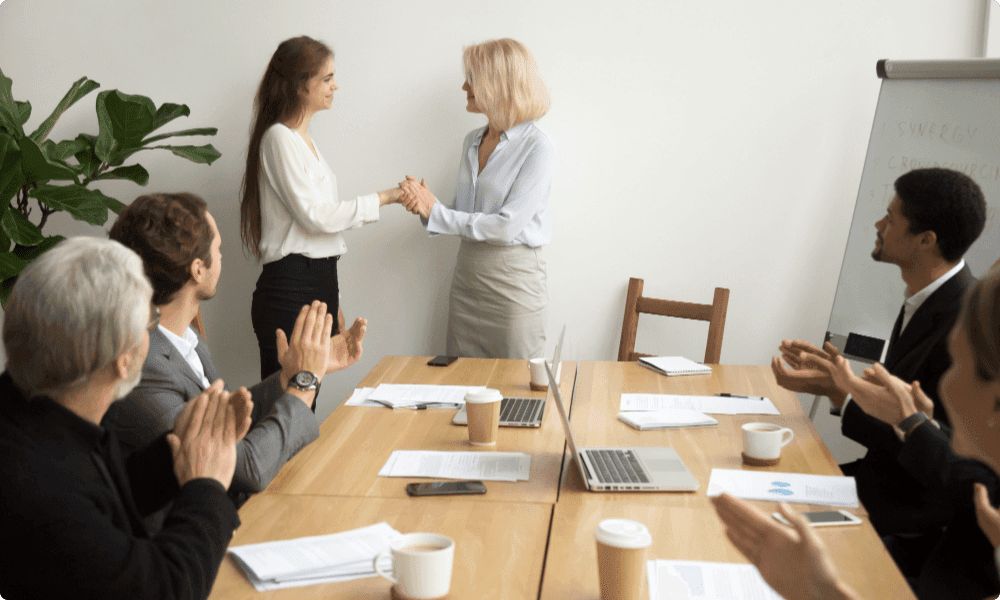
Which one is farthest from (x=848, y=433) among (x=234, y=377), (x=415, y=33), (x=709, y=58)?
(x=234, y=377)

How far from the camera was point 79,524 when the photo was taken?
1.02 meters

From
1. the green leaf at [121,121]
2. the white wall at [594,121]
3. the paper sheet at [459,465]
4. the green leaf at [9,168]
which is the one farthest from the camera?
the white wall at [594,121]

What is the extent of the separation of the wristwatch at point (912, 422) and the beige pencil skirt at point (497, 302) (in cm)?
176

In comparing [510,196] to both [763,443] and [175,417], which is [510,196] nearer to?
[763,443]

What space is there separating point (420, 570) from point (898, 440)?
1401mm

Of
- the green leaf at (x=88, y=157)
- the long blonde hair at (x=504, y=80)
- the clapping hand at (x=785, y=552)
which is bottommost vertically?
the clapping hand at (x=785, y=552)

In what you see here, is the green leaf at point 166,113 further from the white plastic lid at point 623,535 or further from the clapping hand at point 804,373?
the white plastic lid at point 623,535

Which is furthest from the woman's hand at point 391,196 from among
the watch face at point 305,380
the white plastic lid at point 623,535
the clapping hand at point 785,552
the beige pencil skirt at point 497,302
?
the clapping hand at point 785,552

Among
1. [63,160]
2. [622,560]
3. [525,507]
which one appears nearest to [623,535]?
[622,560]

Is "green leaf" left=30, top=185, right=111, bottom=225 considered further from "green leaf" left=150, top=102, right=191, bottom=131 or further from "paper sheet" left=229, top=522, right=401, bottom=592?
"paper sheet" left=229, top=522, right=401, bottom=592

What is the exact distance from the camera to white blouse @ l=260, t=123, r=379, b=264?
3.03 metres

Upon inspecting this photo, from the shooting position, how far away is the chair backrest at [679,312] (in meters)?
3.07

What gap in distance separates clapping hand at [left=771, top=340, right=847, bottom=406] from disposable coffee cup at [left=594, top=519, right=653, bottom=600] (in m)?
1.23

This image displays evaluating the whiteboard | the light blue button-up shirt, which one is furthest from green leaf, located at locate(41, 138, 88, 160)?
the whiteboard
